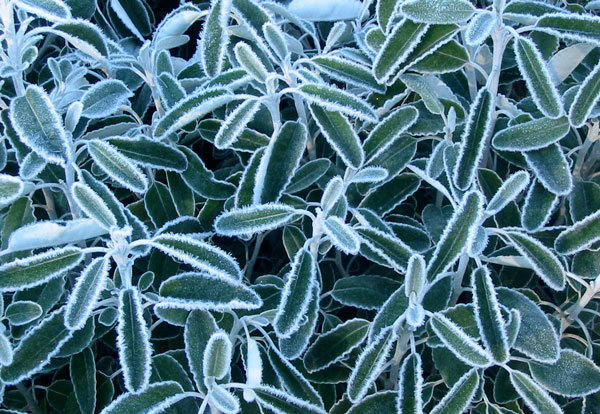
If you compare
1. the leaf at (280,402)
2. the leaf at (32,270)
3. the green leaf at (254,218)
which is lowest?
the leaf at (280,402)

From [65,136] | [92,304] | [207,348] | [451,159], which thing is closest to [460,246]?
[451,159]

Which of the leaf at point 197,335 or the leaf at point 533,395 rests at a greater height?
the leaf at point 197,335

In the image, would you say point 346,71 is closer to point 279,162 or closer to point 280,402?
point 279,162

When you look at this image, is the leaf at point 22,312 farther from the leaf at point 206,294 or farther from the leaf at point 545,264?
the leaf at point 545,264

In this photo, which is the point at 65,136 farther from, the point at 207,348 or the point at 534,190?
the point at 534,190

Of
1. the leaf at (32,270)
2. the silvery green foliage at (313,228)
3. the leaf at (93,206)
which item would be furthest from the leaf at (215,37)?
the leaf at (32,270)

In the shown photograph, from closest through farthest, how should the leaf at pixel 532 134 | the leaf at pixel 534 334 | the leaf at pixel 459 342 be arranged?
the leaf at pixel 459 342, the leaf at pixel 534 334, the leaf at pixel 532 134
